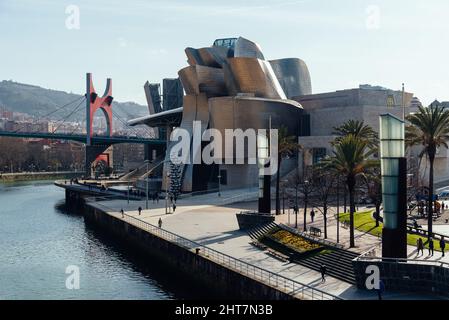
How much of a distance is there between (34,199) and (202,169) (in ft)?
88.0

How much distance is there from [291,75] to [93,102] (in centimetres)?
4799

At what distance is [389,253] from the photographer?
882 inches

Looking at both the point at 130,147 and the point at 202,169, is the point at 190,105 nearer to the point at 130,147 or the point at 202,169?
the point at 202,169

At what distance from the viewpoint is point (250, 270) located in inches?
1029

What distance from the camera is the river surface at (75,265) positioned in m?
28.8

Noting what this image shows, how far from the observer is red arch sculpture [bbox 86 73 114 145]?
11675 cm

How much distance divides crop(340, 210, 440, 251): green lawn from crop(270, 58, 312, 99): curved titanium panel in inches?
2151

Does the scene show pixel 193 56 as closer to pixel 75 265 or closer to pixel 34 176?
pixel 75 265

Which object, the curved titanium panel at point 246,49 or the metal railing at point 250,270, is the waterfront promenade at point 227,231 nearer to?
the metal railing at point 250,270

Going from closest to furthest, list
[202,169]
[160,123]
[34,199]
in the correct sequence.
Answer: [202,169]
[34,199]
[160,123]

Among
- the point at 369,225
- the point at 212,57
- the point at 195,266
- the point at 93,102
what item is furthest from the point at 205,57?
the point at 93,102

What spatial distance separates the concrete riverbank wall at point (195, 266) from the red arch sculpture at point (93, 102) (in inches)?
2830
